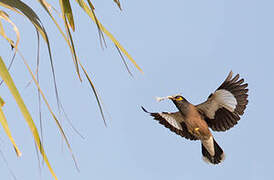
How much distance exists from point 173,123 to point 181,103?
0.36 meters

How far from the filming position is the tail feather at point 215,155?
5344mm

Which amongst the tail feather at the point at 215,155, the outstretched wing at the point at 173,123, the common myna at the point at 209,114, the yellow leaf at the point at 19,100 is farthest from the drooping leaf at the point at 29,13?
the tail feather at the point at 215,155

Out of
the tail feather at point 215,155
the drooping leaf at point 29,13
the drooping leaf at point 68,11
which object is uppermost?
the tail feather at point 215,155

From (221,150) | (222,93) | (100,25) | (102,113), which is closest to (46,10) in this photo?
(100,25)

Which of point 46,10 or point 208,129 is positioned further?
point 208,129

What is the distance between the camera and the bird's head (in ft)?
16.0

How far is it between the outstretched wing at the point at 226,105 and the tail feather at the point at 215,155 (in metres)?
0.49

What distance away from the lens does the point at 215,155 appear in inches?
212

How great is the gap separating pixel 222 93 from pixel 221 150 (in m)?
0.95

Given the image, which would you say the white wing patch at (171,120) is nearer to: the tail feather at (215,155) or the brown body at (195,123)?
the brown body at (195,123)

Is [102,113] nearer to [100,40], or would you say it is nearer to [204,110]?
[100,40]

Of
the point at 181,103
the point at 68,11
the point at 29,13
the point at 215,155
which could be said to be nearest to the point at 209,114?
the point at 181,103

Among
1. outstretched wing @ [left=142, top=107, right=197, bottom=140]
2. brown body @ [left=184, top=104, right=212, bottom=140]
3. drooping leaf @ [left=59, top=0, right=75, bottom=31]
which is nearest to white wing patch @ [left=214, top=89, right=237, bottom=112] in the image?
brown body @ [left=184, top=104, right=212, bottom=140]

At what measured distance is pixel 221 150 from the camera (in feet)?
17.6
